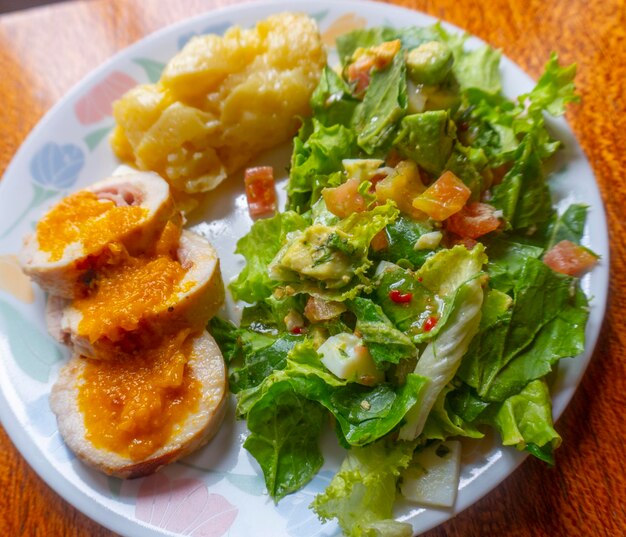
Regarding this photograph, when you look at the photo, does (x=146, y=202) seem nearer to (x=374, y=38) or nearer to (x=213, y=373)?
(x=213, y=373)

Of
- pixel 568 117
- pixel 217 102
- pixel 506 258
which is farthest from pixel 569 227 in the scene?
pixel 217 102

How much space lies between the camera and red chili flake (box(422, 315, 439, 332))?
1.96 m

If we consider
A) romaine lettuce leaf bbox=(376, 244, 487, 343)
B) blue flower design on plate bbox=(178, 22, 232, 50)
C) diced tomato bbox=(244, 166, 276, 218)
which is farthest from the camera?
blue flower design on plate bbox=(178, 22, 232, 50)

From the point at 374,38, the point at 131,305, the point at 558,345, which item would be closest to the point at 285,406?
the point at 131,305

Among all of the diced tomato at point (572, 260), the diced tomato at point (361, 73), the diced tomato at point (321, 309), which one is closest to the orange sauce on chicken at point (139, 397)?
the diced tomato at point (321, 309)

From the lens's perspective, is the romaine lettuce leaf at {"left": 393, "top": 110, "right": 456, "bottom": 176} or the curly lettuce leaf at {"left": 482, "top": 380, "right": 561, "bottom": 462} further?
the romaine lettuce leaf at {"left": 393, "top": 110, "right": 456, "bottom": 176}

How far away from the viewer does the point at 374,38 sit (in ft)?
9.37

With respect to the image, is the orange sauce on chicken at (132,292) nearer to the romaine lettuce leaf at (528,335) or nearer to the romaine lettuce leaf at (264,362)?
the romaine lettuce leaf at (264,362)

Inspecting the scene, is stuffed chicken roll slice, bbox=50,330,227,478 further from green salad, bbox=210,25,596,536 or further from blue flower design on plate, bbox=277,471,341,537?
blue flower design on plate, bbox=277,471,341,537

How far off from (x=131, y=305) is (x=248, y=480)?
2.53 feet

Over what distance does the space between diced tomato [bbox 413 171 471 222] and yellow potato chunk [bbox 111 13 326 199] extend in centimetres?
87

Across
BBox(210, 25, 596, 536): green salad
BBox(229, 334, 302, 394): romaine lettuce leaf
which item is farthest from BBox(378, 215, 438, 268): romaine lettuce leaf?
BBox(229, 334, 302, 394): romaine lettuce leaf

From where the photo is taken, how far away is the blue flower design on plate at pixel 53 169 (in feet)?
8.87

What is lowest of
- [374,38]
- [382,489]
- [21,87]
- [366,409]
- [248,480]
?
[248,480]
